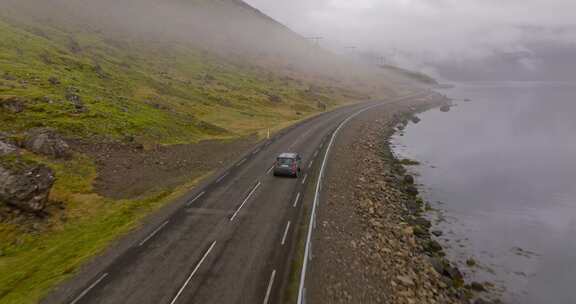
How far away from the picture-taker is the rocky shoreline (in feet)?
51.2

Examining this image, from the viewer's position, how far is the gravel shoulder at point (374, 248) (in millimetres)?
15539

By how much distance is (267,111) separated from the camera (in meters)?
81.1

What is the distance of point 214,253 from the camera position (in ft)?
56.4

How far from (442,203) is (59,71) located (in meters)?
64.7

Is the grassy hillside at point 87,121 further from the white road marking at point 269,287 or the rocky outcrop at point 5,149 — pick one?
the white road marking at point 269,287

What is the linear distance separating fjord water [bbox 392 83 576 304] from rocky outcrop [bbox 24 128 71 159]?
33.4m

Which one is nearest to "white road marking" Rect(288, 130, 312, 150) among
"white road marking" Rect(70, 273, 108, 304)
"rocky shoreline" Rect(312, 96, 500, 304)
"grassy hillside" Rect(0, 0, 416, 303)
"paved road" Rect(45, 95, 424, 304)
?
"grassy hillside" Rect(0, 0, 416, 303)

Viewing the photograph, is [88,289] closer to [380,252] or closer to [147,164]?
[380,252]

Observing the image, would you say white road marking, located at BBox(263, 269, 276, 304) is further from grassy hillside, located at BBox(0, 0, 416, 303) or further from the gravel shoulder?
grassy hillside, located at BBox(0, 0, 416, 303)

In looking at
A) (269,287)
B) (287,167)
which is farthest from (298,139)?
(269,287)

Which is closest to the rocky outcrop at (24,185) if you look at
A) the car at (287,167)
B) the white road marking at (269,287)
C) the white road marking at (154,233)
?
the white road marking at (154,233)

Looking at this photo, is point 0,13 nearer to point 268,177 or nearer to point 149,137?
point 149,137

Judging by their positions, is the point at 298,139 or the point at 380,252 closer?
the point at 380,252

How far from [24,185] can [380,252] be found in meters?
21.8
